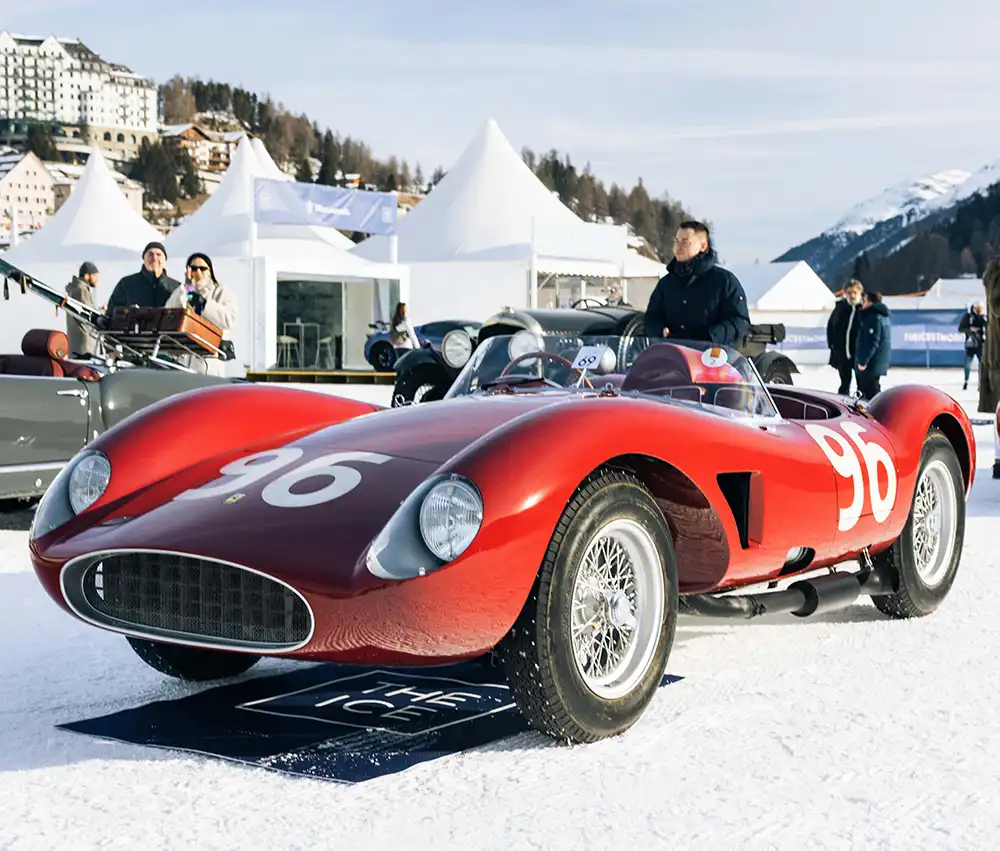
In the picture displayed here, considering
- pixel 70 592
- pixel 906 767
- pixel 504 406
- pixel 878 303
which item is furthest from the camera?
pixel 878 303

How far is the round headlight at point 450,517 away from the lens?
324 cm

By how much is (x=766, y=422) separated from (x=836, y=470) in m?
0.29

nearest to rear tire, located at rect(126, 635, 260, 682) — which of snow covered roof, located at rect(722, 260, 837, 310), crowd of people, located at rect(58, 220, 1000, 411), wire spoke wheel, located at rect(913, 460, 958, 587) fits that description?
wire spoke wheel, located at rect(913, 460, 958, 587)

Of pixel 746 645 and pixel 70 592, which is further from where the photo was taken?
pixel 746 645

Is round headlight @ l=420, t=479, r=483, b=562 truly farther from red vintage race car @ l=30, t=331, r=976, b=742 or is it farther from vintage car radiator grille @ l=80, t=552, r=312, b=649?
vintage car radiator grille @ l=80, t=552, r=312, b=649

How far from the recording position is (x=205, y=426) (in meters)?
4.34

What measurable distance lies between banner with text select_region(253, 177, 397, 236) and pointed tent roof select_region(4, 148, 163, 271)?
8.89m

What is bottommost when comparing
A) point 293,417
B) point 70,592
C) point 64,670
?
point 64,670

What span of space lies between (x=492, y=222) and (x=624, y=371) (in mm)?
31548

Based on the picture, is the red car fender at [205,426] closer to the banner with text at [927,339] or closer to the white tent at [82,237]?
the white tent at [82,237]

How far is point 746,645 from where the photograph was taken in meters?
Answer: 4.84

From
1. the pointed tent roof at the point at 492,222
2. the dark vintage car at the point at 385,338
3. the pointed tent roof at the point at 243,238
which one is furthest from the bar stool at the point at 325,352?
the pointed tent roof at the point at 492,222

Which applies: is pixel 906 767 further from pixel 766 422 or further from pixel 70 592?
pixel 70 592

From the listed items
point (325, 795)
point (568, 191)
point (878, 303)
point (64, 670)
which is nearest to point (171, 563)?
point (325, 795)
